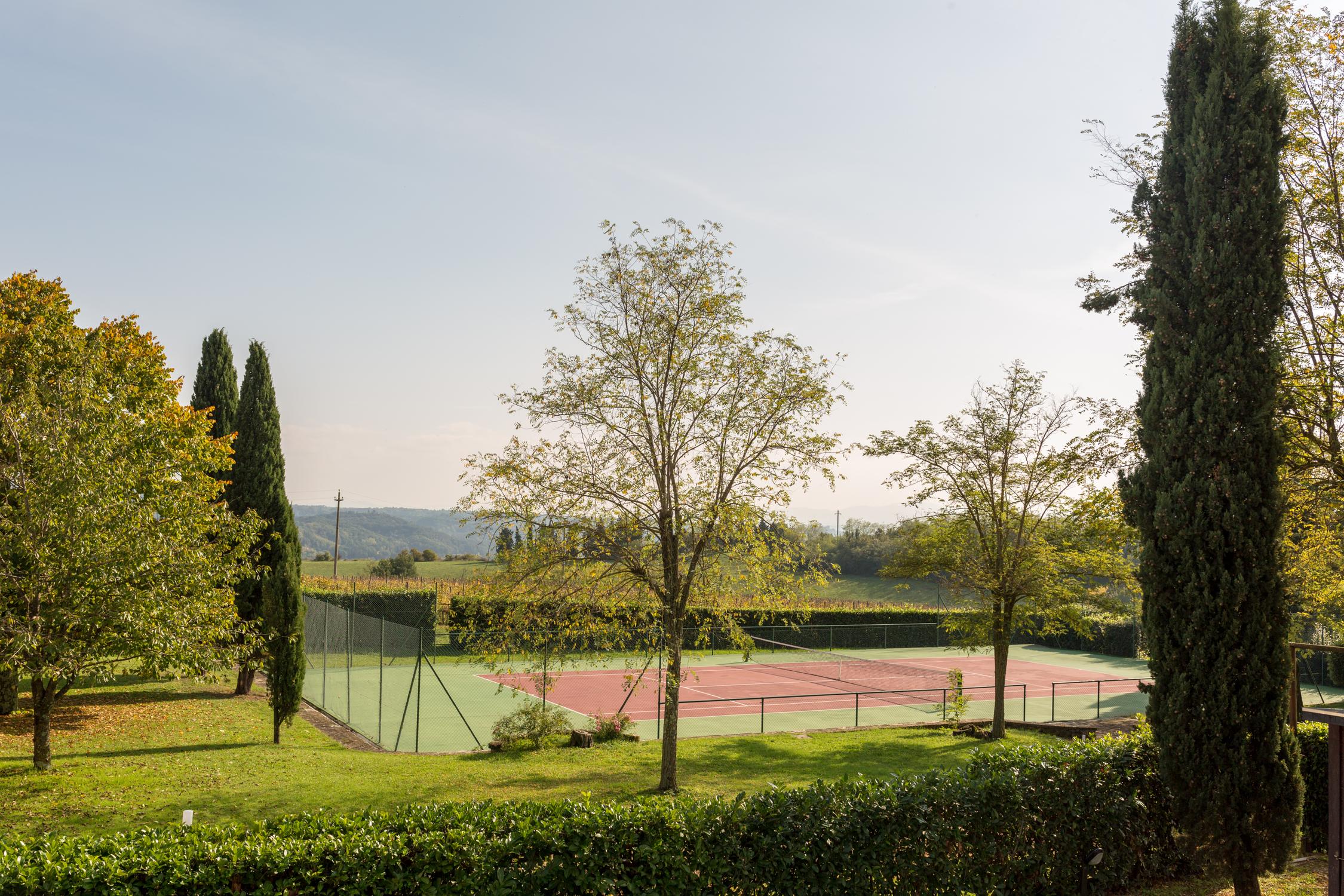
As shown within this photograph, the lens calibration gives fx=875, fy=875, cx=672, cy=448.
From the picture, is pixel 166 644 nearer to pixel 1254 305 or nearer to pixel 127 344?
pixel 127 344

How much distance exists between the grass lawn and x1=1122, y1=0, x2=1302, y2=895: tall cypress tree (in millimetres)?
439

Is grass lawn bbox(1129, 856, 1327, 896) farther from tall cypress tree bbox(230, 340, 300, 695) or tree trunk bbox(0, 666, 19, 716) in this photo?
tree trunk bbox(0, 666, 19, 716)

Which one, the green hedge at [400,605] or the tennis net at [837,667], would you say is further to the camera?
the green hedge at [400,605]

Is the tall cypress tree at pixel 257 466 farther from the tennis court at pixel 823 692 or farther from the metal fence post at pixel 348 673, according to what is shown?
the tennis court at pixel 823 692

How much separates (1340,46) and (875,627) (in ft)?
119

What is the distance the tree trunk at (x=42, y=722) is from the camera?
13703 mm

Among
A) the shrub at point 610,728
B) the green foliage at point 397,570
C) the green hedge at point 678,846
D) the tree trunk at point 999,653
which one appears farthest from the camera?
the green foliage at point 397,570

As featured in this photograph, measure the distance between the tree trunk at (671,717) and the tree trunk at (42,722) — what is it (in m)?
9.61

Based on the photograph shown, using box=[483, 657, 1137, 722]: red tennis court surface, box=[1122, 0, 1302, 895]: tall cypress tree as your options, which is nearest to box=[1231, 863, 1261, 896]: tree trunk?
box=[1122, 0, 1302, 895]: tall cypress tree

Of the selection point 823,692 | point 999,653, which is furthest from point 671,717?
point 823,692

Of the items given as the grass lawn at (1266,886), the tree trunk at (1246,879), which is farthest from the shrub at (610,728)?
the tree trunk at (1246,879)

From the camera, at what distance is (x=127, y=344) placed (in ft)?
65.1

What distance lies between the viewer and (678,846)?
663 cm

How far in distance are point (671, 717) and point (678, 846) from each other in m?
7.50
